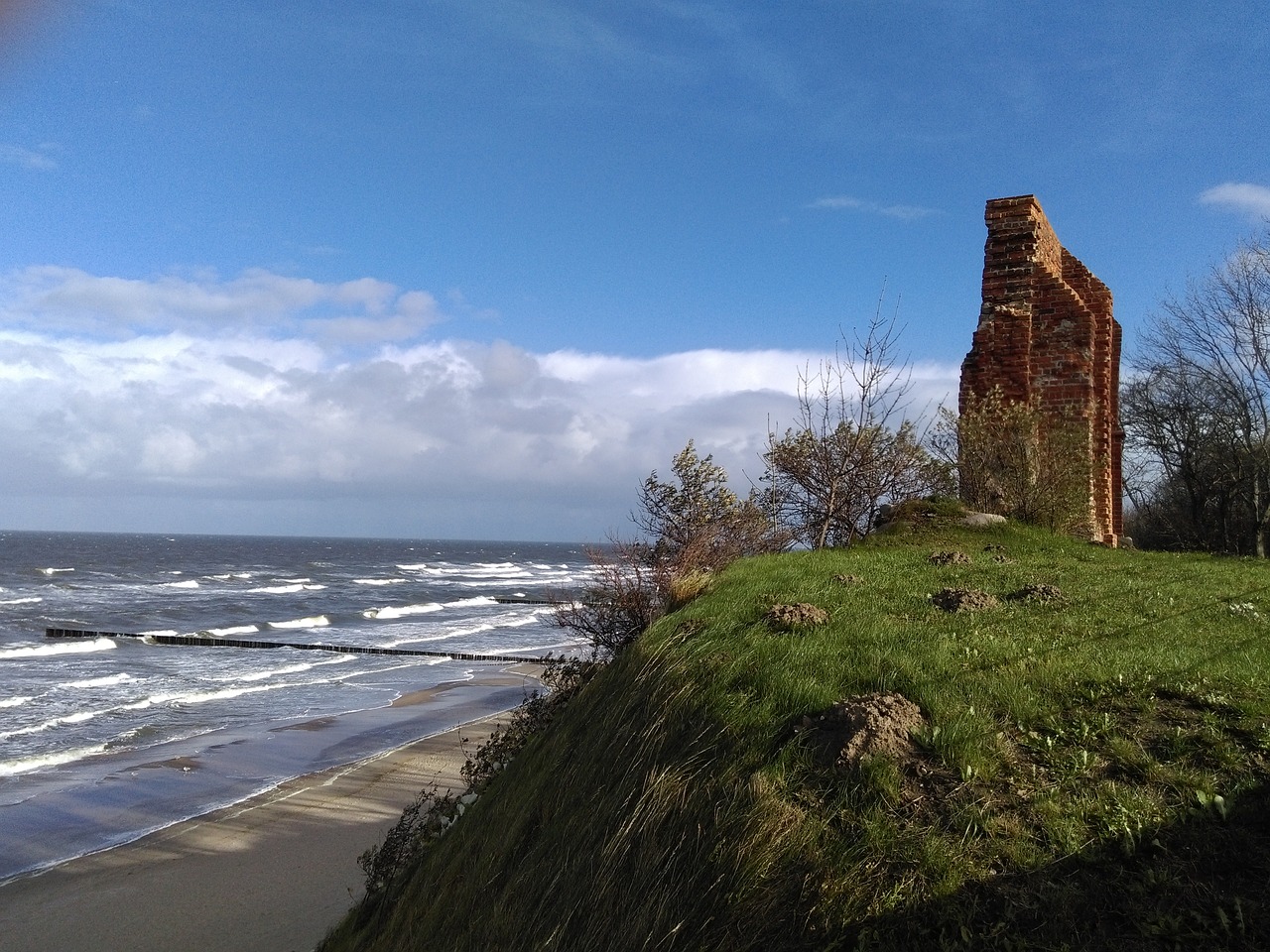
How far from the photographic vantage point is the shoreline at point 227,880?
9.18m

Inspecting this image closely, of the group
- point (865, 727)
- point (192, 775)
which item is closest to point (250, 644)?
point (192, 775)

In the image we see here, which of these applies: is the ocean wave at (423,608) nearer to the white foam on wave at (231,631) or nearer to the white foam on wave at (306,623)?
the white foam on wave at (306,623)

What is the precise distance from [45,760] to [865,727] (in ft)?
55.8

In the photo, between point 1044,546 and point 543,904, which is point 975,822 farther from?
Answer: point 1044,546

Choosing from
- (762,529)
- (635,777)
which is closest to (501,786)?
(635,777)

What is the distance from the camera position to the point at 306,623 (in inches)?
1558

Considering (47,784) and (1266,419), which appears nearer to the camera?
(47,784)

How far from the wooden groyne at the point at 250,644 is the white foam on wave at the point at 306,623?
4937 millimetres

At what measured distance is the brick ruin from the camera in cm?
1476

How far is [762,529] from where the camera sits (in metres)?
17.5

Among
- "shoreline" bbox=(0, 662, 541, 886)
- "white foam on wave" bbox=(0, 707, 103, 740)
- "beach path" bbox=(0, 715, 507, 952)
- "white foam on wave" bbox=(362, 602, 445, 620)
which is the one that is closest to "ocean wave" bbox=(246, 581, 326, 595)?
"white foam on wave" bbox=(362, 602, 445, 620)

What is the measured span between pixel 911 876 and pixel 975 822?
367 mm

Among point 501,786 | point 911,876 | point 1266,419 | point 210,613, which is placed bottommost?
point 210,613

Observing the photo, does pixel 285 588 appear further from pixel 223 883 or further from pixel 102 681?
pixel 223 883
